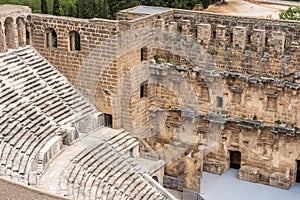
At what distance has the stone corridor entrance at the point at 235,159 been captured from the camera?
85.8ft

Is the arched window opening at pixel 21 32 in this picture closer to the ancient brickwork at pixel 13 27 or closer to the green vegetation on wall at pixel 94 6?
the ancient brickwork at pixel 13 27

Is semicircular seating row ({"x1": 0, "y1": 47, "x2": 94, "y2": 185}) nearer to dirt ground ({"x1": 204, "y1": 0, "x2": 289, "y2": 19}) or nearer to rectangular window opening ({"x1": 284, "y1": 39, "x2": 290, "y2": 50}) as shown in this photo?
rectangular window opening ({"x1": 284, "y1": 39, "x2": 290, "y2": 50})

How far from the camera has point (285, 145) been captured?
80.1ft

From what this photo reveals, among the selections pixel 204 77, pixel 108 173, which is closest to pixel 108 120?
pixel 108 173

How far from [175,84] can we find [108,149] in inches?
188

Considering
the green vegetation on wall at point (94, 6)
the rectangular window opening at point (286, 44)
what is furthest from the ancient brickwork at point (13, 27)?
the rectangular window opening at point (286, 44)

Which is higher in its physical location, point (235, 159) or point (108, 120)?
point (108, 120)

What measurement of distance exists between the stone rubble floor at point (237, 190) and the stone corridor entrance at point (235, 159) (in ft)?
2.43

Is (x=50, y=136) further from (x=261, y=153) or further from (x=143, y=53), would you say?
(x=261, y=153)

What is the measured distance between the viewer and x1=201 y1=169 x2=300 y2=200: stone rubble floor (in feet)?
78.3

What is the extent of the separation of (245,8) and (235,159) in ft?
103

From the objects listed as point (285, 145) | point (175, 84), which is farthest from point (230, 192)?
point (175, 84)

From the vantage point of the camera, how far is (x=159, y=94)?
26484 mm

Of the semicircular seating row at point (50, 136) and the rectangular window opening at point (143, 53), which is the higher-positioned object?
the rectangular window opening at point (143, 53)
